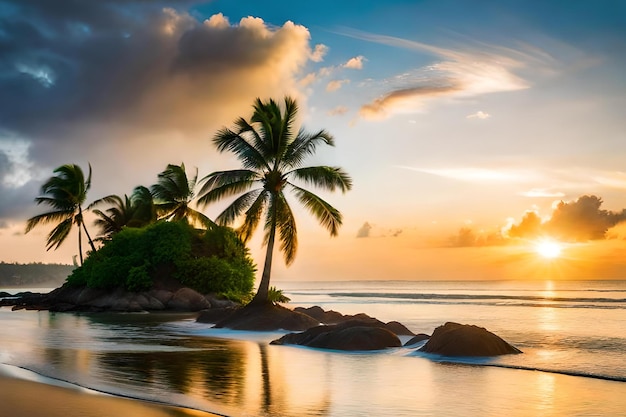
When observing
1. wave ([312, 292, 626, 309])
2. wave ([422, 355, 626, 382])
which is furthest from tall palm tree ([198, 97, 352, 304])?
wave ([312, 292, 626, 309])

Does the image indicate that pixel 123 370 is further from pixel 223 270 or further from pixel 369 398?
pixel 223 270

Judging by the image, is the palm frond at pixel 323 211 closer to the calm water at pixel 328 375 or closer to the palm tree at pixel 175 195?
the calm water at pixel 328 375

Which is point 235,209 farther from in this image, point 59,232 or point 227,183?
point 59,232

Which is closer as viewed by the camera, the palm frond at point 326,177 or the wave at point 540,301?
the palm frond at point 326,177

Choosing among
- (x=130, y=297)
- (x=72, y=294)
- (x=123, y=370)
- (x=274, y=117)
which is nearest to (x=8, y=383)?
(x=123, y=370)

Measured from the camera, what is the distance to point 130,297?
46.8m

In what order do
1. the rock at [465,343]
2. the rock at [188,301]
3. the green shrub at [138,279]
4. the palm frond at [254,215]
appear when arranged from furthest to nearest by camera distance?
the green shrub at [138,279] → the rock at [188,301] → the palm frond at [254,215] → the rock at [465,343]

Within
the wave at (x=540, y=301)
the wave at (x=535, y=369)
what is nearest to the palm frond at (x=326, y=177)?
the wave at (x=535, y=369)

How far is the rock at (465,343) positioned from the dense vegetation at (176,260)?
3164 centimetres

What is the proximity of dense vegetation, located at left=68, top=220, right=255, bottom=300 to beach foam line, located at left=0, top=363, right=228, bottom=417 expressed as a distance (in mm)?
36126

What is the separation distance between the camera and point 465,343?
1681cm

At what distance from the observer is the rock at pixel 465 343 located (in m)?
16.7

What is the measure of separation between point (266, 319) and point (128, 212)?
38.1 meters

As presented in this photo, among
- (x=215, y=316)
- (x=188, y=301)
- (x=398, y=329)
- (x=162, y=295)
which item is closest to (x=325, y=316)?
(x=215, y=316)
